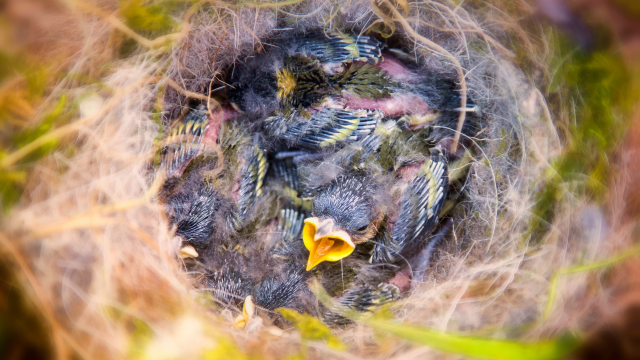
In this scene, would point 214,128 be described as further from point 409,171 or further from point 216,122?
point 409,171

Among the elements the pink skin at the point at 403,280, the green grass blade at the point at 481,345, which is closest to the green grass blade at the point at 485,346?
the green grass blade at the point at 481,345

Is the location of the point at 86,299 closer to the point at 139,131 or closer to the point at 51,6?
the point at 139,131

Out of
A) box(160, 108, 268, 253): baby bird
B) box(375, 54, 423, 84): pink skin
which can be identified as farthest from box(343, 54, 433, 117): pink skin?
box(160, 108, 268, 253): baby bird

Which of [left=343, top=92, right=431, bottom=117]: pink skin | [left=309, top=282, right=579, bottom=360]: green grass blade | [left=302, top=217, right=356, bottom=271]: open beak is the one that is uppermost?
[left=343, top=92, right=431, bottom=117]: pink skin

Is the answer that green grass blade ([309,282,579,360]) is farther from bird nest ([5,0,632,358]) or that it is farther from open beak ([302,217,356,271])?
open beak ([302,217,356,271])

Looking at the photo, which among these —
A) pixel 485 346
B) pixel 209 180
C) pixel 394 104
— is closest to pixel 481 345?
pixel 485 346

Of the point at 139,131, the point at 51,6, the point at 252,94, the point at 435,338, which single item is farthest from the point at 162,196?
the point at 435,338

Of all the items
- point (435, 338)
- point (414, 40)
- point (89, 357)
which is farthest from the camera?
point (414, 40)

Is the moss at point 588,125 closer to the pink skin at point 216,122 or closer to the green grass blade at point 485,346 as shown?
the green grass blade at point 485,346
